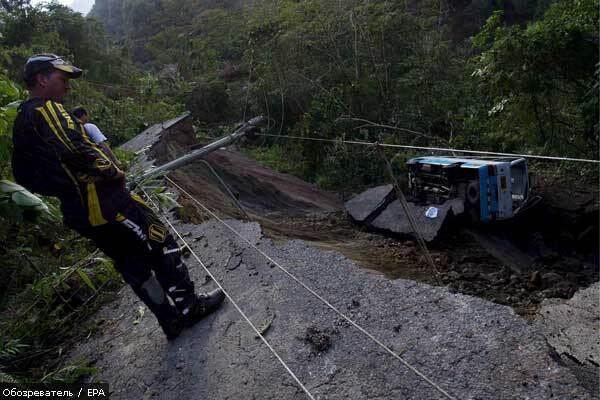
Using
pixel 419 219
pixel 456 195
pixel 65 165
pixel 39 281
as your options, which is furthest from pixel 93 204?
pixel 456 195

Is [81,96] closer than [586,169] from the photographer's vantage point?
No

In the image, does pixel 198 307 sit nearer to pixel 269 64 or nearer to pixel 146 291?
pixel 146 291

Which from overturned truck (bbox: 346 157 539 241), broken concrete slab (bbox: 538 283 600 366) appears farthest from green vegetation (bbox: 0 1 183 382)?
overturned truck (bbox: 346 157 539 241)

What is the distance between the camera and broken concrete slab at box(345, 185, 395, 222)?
949 cm

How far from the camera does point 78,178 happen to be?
11.1ft

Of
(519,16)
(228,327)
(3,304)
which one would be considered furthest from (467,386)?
(519,16)

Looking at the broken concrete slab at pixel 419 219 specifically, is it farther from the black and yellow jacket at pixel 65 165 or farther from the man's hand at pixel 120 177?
the black and yellow jacket at pixel 65 165

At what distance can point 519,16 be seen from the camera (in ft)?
70.1

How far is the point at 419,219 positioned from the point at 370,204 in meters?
1.38

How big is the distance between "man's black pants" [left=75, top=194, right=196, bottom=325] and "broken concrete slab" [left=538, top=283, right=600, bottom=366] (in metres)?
2.35

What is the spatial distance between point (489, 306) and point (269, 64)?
12234 mm

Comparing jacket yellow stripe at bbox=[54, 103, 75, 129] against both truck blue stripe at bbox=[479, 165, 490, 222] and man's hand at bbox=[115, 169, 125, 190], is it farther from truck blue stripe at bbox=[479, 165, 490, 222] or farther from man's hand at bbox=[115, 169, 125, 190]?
truck blue stripe at bbox=[479, 165, 490, 222]

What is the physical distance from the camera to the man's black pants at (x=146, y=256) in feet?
11.5

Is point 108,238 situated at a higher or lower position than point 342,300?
higher
